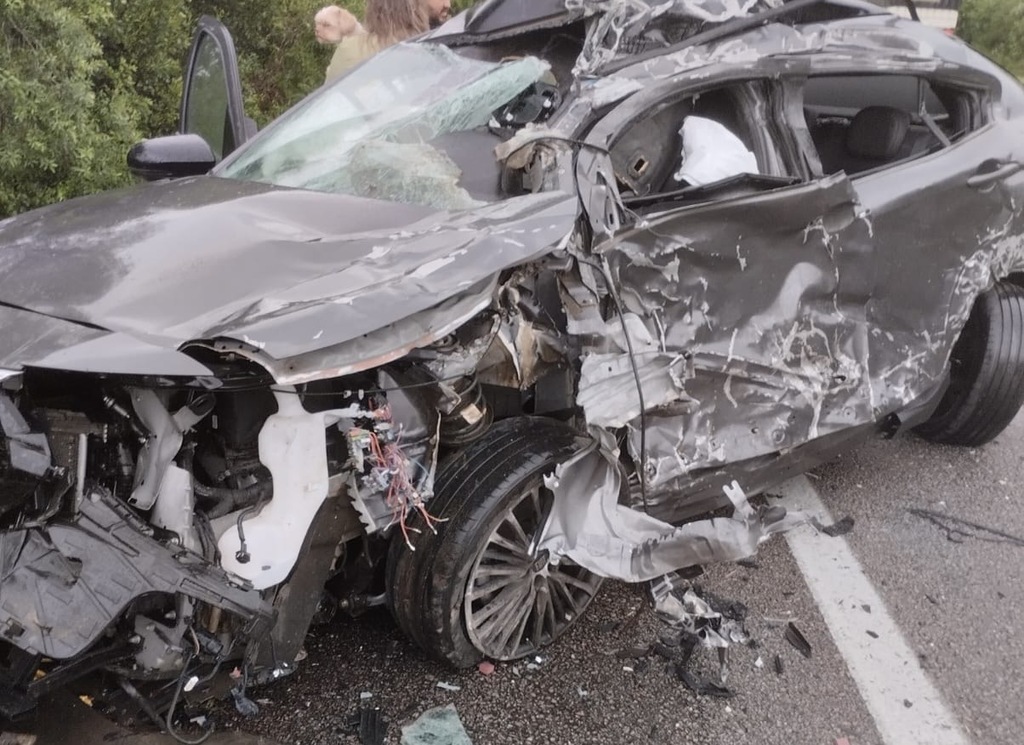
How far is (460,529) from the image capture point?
2.37m

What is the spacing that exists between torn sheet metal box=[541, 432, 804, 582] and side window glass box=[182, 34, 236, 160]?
204cm

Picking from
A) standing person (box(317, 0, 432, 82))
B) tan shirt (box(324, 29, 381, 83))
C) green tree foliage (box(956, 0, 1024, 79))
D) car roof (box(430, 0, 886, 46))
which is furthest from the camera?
green tree foliage (box(956, 0, 1024, 79))

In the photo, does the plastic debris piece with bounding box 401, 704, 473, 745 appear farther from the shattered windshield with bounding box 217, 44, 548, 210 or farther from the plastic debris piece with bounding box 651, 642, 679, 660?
the shattered windshield with bounding box 217, 44, 548, 210

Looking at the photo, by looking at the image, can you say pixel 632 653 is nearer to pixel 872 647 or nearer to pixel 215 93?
pixel 872 647

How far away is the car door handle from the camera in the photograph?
11.0 ft

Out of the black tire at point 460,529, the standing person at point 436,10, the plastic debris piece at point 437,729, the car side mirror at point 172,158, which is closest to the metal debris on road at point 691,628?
the black tire at point 460,529

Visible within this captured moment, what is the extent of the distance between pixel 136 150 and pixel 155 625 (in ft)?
6.77

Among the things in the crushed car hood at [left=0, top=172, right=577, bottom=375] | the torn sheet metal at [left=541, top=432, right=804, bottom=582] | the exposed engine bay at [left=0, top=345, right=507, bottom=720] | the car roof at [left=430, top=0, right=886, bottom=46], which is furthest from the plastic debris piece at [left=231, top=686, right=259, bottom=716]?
the car roof at [left=430, top=0, right=886, bottom=46]

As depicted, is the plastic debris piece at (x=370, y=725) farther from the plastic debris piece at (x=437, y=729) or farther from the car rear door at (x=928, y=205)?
the car rear door at (x=928, y=205)

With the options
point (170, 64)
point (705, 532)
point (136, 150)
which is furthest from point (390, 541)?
point (170, 64)

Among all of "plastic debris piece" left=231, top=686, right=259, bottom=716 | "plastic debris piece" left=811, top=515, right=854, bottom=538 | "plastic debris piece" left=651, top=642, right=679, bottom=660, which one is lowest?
"plastic debris piece" left=811, top=515, right=854, bottom=538

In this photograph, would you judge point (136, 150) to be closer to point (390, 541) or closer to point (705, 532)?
point (390, 541)

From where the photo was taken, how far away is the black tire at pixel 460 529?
238cm

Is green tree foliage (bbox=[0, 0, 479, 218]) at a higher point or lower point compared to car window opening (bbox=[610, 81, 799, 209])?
higher
